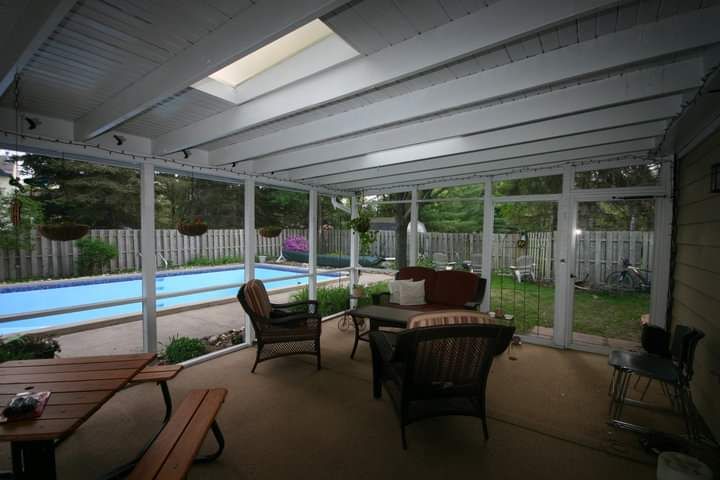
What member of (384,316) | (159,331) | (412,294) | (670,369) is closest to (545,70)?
(670,369)

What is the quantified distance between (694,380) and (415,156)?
3.40m

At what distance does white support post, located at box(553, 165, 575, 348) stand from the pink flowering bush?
3.93m

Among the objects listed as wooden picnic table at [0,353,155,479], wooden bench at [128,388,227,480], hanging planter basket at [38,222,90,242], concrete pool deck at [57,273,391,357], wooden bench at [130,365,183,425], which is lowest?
concrete pool deck at [57,273,391,357]

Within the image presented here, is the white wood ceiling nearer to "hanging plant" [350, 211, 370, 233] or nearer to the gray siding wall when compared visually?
the gray siding wall

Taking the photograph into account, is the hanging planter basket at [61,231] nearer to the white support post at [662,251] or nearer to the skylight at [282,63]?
the skylight at [282,63]

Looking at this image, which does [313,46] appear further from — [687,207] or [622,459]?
[687,207]

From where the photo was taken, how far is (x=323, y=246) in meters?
5.95

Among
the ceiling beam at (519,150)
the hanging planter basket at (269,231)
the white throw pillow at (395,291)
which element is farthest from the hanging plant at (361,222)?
the hanging planter basket at (269,231)

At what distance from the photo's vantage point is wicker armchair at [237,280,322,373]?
3.45 metres

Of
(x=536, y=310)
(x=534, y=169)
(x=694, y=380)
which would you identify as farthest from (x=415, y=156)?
(x=694, y=380)

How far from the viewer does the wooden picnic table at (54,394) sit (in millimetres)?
1301

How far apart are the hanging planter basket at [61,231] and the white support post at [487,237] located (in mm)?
4804

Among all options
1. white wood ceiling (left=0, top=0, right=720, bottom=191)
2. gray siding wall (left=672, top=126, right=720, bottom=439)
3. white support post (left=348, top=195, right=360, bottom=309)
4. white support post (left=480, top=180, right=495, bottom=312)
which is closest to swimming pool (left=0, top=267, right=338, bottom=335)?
white support post (left=348, top=195, right=360, bottom=309)

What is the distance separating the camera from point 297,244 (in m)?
5.55
